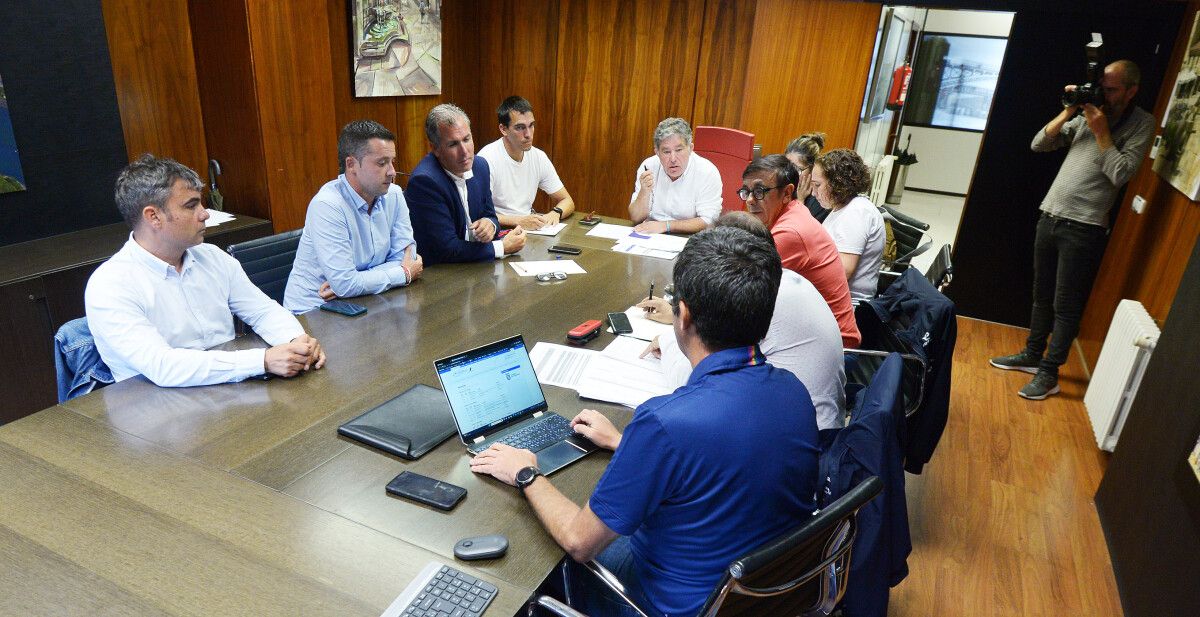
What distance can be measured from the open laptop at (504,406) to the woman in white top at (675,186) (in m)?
2.35

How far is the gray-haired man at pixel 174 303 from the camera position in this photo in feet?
6.17

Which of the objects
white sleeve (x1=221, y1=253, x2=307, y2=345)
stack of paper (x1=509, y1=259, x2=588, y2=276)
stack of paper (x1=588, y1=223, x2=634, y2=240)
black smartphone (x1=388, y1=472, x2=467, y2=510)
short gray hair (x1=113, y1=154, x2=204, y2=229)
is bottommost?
black smartphone (x1=388, y1=472, x2=467, y2=510)

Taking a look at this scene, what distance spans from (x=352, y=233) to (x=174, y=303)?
2.78ft

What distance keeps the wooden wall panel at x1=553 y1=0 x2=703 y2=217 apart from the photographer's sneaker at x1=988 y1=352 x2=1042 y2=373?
3082 mm

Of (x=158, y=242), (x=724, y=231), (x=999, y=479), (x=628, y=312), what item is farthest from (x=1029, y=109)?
(x=158, y=242)

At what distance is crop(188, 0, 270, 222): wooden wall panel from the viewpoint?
12.3 ft

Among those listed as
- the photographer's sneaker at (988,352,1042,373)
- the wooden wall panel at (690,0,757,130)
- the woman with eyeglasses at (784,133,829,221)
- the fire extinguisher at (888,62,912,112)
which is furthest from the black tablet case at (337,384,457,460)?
the fire extinguisher at (888,62,912,112)

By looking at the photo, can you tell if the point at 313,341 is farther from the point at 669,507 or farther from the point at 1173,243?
the point at 1173,243

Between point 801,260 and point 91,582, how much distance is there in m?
2.29

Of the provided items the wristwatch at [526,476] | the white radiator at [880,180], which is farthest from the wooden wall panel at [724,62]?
the wristwatch at [526,476]

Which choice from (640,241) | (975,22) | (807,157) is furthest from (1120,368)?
(975,22)

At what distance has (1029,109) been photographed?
14.9ft

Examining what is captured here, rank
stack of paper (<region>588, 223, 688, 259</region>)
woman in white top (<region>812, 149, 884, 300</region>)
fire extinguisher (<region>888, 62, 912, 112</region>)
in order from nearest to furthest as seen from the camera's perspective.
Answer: woman in white top (<region>812, 149, 884, 300</region>) < stack of paper (<region>588, 223, 688, 259</region>) < fire extinguisher (<region>888, 62, 912, 112</region>)

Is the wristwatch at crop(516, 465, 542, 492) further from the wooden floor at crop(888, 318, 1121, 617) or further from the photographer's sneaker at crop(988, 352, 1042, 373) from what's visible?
the photographer's sneaker at crop(988, 352, 1042, 373)
